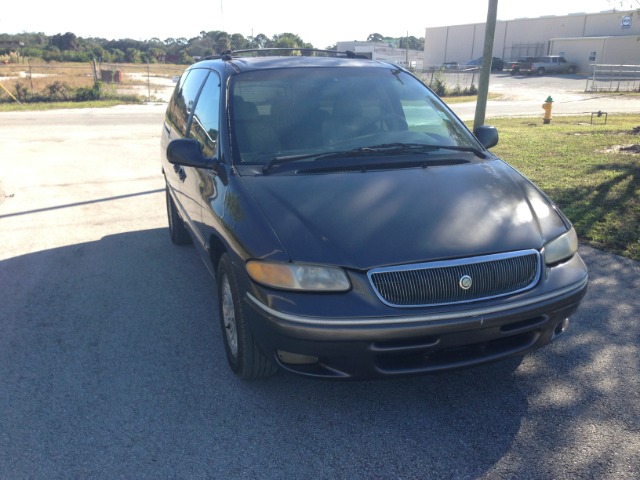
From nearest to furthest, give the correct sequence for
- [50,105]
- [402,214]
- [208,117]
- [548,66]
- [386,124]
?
1. [402,214]
2. [386,124]
3. [208,117]
4. [50,105]
5. [548,66]

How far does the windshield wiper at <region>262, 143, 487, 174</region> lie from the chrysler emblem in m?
1.37

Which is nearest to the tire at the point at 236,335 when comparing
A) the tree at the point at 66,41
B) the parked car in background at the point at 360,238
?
the parked car in background at the point at 360,238

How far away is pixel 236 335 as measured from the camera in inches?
149

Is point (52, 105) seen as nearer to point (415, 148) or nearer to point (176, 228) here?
point (176, 228)

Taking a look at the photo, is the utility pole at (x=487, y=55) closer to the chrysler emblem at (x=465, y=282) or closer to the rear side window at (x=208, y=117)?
the rear side window at (x=208, y=117)

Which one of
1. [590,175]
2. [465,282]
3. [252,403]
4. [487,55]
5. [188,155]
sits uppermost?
[487,55]

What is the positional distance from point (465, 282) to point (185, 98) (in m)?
3.84

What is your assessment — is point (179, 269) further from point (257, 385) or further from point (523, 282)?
point (523, 282)

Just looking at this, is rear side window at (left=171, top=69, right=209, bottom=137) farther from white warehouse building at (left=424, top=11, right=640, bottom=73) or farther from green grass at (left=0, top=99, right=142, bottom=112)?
white warehouse building at (left=424, top=11, right=640, bottom=73)

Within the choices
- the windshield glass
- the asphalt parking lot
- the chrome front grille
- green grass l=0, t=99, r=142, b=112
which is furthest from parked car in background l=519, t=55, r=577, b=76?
the chrome front grille

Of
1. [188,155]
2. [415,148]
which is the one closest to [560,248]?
[415,148]

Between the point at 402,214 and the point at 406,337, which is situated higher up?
the point at 402,214

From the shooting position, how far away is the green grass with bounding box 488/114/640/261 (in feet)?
21.4

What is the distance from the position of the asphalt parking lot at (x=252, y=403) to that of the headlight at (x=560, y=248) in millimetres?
783
